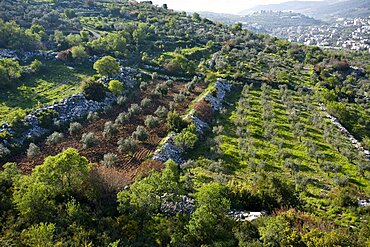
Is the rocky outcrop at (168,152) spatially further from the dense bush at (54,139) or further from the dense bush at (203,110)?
the dense bush at (54,139)

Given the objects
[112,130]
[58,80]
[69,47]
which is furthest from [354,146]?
[69,47]

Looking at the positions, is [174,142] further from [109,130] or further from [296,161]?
[296,161]

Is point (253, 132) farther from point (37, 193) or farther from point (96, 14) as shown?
point (96, 14)

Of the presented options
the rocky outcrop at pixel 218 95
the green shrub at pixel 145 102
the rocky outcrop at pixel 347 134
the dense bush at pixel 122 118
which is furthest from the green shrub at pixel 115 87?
the rocky outcrop at pixel 347 134

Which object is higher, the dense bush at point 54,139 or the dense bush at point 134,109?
the dense bush at point 134,109

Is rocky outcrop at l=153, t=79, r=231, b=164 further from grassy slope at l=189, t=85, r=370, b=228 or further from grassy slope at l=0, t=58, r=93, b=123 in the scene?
grassy slope at l=0, t=58, r=93, b=123

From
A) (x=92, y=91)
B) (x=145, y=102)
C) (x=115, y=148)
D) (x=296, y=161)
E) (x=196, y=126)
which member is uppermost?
(x=92, y=91)

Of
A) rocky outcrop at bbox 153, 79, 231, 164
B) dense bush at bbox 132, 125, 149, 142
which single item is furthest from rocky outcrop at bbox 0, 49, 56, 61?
dense bush at bbox 132, 125, 149, 142

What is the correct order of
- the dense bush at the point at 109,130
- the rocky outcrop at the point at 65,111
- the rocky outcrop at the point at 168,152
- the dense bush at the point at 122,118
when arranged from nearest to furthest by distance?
1. the rocky outcrop at the point at 168,152
2. the rocky outcrop at the point at 65,111
3. the dense bush at the point at 109,130
4. the dense bush at the point at 122,118

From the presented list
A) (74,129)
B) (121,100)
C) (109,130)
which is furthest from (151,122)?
(74,129)
